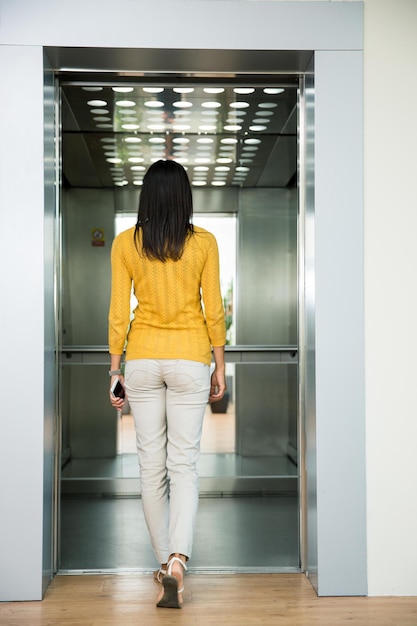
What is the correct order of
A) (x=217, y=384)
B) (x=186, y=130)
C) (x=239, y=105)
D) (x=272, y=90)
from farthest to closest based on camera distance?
(x=186, y=130) → (x=239, y=105) → (x=272, y=90) → (x=217, y=384)

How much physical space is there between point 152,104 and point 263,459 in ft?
10.4

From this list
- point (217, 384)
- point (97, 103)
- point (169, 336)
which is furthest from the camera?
point (97, 103)

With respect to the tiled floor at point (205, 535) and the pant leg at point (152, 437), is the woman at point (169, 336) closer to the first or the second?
the pant leg at point (152, 437)

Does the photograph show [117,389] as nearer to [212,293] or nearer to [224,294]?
[212,293]

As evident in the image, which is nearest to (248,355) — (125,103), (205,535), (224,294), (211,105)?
(224,294)

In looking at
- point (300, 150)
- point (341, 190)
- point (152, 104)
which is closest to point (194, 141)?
point (152, 104)

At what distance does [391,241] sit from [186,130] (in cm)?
235

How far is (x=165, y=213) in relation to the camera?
10.8 feet

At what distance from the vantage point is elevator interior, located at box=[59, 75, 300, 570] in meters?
4.75

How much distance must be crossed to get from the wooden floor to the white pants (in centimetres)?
23

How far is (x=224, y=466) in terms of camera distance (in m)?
6.11

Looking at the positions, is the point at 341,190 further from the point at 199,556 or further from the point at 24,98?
the point at 199,556

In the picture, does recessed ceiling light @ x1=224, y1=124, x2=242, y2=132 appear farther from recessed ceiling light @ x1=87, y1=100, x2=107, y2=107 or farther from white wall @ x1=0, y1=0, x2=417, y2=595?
white wall @ x1=0, y1=0, x2=417, y2=595

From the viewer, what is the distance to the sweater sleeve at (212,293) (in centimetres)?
332
